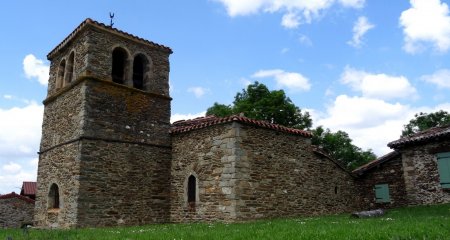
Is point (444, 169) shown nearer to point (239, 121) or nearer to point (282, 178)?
point (282, 178)

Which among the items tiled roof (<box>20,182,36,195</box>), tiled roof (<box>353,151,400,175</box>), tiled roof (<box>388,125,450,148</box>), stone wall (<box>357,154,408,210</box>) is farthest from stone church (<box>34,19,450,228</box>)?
tiled roof (<box>20,182,36,195</box>)

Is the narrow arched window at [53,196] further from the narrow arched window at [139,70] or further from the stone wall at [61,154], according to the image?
the narrow arched window at [139,70]

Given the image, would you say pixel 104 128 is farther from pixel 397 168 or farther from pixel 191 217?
pixel 397 168

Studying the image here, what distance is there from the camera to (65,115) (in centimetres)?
1475

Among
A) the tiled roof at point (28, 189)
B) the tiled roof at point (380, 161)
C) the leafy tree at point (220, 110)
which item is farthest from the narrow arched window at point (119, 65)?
the tiled roof at point (28, 189)

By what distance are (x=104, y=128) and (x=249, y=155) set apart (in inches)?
205

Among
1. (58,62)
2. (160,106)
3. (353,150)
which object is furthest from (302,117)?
(58,62)

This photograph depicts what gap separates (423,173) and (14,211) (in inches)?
875

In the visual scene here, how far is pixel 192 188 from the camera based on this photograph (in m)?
14.2

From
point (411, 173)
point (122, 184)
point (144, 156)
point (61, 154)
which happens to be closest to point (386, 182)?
point (411, 173)

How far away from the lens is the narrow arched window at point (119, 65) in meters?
15.4

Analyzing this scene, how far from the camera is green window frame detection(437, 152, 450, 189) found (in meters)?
15.2

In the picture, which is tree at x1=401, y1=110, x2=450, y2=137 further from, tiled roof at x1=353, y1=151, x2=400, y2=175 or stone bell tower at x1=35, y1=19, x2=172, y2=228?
stone bell tower at x1=35, y1=19, x2=172, y2=228

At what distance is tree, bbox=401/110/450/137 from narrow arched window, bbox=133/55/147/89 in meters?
28.3
